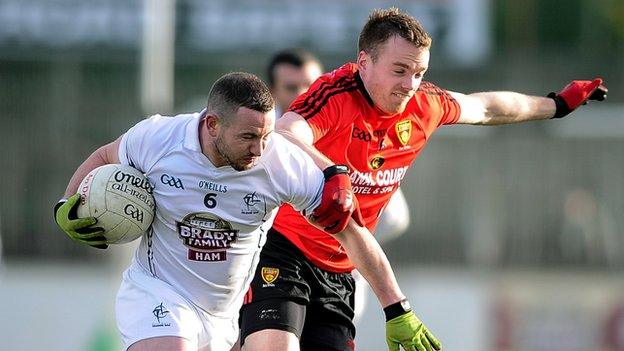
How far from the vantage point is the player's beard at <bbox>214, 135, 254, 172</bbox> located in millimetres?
5816

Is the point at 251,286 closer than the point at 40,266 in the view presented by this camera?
Yes

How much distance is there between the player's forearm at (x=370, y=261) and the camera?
596 cm

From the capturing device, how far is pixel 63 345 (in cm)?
1362

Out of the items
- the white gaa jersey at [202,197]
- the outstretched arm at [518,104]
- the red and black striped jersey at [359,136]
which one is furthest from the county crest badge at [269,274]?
the outstretched arm at [518,104]

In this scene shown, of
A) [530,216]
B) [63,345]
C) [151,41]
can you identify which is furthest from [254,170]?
[151,41]

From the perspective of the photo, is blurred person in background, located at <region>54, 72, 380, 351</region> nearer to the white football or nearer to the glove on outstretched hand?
the white football

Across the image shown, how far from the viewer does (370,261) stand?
235 inches

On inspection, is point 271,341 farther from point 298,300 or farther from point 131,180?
point 131,180

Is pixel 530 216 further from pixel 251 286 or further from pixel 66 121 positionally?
pixel 251 286

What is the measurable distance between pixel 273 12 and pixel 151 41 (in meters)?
2.46

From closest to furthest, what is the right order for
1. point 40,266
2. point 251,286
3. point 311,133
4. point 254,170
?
point 254,170 < point 311,133 < point 251,286 < point 40,266

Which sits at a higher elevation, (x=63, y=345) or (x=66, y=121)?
(x=66, y=121)

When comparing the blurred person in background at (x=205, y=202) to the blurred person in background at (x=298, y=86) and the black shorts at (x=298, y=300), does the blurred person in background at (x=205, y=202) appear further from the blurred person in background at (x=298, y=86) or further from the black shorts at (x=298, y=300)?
the blurred person in background at (x=298, y=86)

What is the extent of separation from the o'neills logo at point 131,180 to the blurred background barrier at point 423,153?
7.43 m
